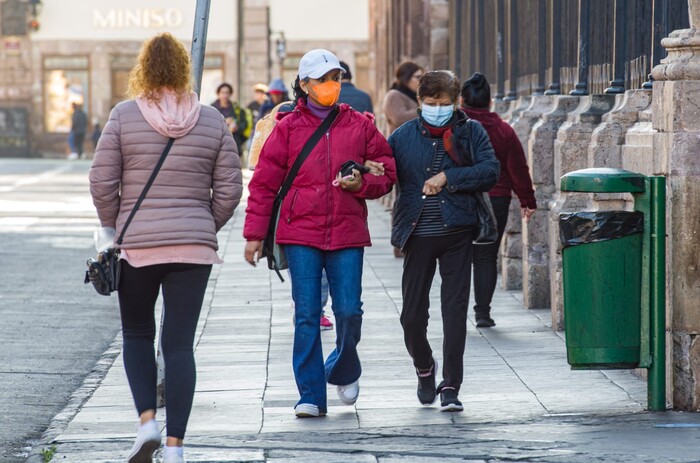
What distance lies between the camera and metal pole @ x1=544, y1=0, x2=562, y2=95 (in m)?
13.1

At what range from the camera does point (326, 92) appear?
7.31 meters

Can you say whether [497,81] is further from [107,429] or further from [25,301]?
[107,429]

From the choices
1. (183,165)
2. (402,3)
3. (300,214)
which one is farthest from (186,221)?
(402,3)

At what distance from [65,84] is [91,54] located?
124 centimetres

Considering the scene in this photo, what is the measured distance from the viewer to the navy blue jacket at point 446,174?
745 centimetres

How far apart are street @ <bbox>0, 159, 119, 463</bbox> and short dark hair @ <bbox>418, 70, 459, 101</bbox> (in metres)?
2.48

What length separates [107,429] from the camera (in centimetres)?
729

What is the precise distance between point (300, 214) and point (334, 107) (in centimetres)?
53

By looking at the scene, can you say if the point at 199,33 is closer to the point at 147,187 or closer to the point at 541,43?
the point at 147,187

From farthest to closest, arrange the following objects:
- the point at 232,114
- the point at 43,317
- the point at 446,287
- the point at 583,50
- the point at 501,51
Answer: the point at 232,114 < the point at 501,51 < the point at 43,317 < the point at 583,50 < the point at 446,287

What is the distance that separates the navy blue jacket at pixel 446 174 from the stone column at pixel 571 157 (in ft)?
9.22

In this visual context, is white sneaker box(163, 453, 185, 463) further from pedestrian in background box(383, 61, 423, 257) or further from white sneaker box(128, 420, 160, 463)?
pedestrian in background box(383, 61, 423, 257)

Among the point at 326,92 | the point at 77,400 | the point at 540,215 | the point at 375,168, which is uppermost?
the point at 326,92

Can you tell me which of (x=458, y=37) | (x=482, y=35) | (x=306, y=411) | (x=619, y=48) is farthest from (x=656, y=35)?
(x=458, y=37)
